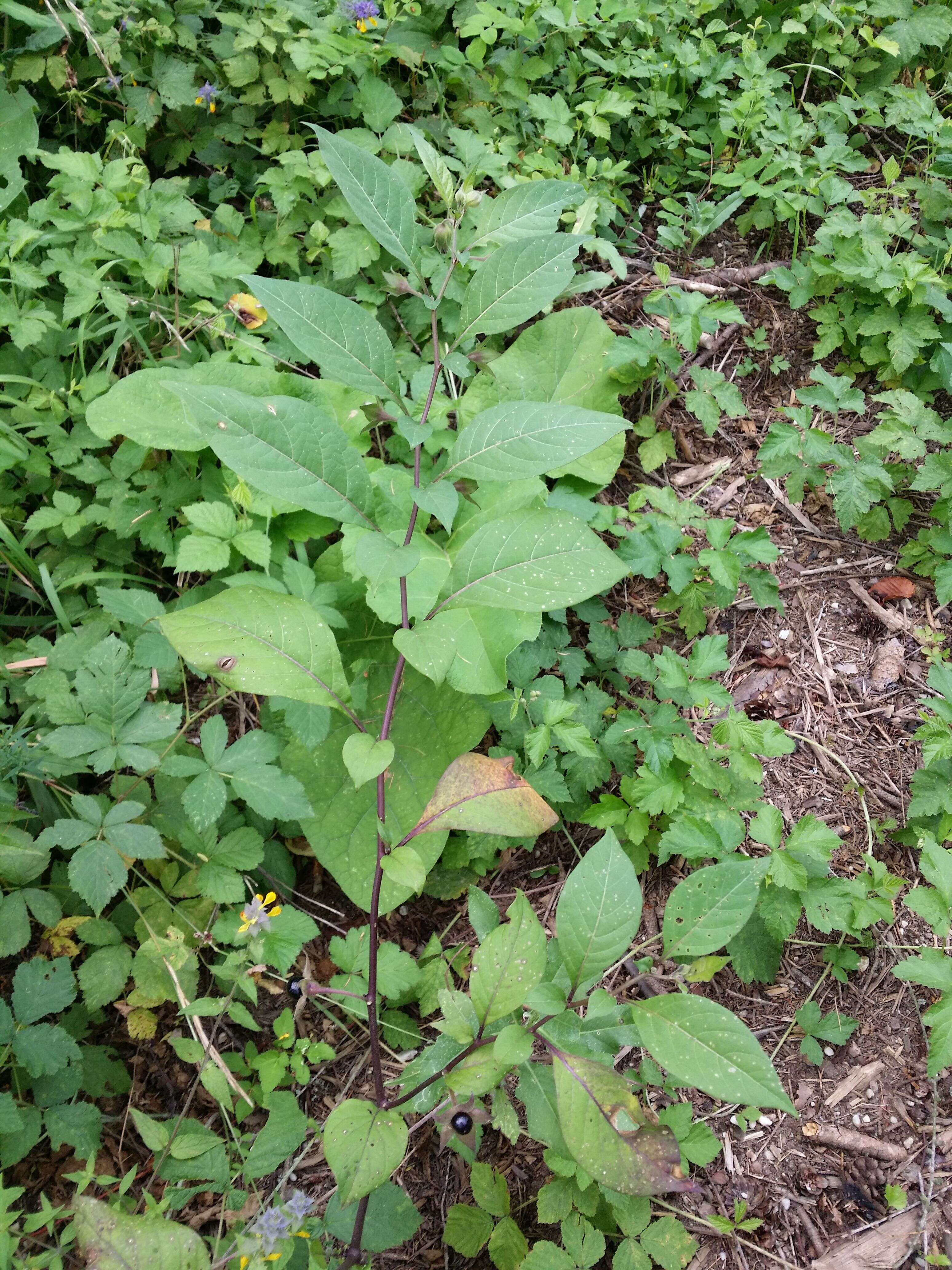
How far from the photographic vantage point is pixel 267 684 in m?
1.43

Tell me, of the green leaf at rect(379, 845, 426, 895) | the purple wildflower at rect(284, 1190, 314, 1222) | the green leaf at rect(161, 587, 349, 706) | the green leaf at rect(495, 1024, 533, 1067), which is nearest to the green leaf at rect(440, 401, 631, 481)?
the green leaf at rect(161, 587, 349, 706)

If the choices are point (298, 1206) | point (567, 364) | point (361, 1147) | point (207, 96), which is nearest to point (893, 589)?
point (567, 364)

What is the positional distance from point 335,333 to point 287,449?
207mm

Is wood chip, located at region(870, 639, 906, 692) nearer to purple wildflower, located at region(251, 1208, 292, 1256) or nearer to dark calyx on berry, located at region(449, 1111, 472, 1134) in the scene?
dark calyx on berry, located at region(449, 1111, 472, 1134)

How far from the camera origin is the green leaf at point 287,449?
48.9 inches

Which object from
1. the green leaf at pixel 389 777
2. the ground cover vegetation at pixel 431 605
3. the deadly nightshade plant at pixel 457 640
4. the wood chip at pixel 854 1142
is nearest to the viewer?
the deadly nightshade plant at pixel 457 640

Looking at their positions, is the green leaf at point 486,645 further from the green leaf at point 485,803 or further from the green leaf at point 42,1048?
the green leaf at point 42,1048

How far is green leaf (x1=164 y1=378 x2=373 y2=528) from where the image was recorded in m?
1.24

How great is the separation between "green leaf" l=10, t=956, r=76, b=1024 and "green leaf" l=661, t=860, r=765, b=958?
1202 mm

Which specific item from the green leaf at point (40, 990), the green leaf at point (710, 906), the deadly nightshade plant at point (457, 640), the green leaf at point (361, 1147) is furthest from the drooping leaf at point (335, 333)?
the green leaf at point (40, 990)

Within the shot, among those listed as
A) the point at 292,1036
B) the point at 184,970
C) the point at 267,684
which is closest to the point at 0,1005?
the point at 184,970

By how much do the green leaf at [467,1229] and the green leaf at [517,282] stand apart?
5.35 feet

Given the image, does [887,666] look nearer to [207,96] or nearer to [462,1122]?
[462,1122]

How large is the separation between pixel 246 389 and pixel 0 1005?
1.55m
